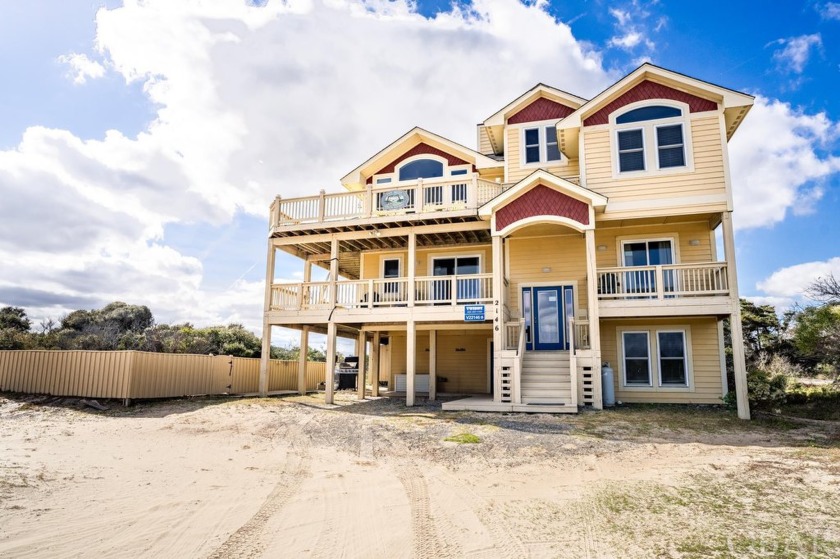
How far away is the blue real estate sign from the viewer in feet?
49.6

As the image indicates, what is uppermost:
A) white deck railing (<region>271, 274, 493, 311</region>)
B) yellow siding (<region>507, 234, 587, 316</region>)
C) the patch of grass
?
yellow siding (<region>507, 234, 587, 316</region>)

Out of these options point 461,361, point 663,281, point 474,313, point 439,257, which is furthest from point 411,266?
point 663,281

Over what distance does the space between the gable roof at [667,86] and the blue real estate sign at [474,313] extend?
242 inches

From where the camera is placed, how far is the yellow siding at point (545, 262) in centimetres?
1686

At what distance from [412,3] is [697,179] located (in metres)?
9.25

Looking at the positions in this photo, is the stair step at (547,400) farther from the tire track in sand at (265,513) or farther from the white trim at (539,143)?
the white trim at (539,143)

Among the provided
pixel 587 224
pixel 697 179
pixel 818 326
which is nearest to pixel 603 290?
pixel 587 224

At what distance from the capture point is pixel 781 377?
1441cm

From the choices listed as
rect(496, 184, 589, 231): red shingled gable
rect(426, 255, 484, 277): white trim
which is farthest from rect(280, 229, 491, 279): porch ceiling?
rect(496, 184, 589, 231): red shingled gable

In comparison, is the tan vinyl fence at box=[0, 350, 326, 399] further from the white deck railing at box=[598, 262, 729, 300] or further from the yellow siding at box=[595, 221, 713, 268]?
the yellow siding at box=[595, 221, 713, 268]

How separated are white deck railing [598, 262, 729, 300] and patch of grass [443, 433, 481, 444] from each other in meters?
6.95

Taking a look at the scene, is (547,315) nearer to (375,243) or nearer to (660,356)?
(660,356)

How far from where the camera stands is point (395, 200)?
1714 cm

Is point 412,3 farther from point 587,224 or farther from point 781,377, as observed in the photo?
point 781,377
